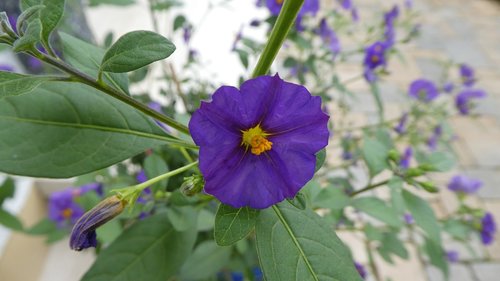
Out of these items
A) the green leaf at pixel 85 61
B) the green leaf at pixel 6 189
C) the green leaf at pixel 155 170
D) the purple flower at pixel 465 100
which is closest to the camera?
the green leaf at pixel 85 61

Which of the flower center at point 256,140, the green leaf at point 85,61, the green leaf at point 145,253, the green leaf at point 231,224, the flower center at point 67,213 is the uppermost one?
the green leaf at point 85,61

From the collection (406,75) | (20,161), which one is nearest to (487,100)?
(406,75)

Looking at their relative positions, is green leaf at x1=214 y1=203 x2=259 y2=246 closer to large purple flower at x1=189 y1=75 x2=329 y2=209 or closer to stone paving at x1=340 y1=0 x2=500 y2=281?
large purple flower at x1=189 y1=75 x2=329 y2=209

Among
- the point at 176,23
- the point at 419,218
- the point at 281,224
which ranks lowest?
the point at 419,218

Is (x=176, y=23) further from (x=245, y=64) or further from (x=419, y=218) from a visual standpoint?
(x=419, y=218)

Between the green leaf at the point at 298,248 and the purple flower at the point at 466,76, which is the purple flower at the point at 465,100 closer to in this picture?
the purple flower at the point at 466,76

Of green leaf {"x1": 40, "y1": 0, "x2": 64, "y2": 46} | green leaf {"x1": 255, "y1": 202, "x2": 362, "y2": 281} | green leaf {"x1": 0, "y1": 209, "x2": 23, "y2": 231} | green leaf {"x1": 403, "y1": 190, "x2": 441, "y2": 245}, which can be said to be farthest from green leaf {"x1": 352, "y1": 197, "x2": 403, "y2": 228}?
green leaf {"x1": 0, "y1": 209, "x2": 23, "y2": 231}

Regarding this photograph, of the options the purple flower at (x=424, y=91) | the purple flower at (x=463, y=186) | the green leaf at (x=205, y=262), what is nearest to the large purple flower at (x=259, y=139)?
the green leaf at (x=205, y=262)

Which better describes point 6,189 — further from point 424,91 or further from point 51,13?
A: point 424,91
